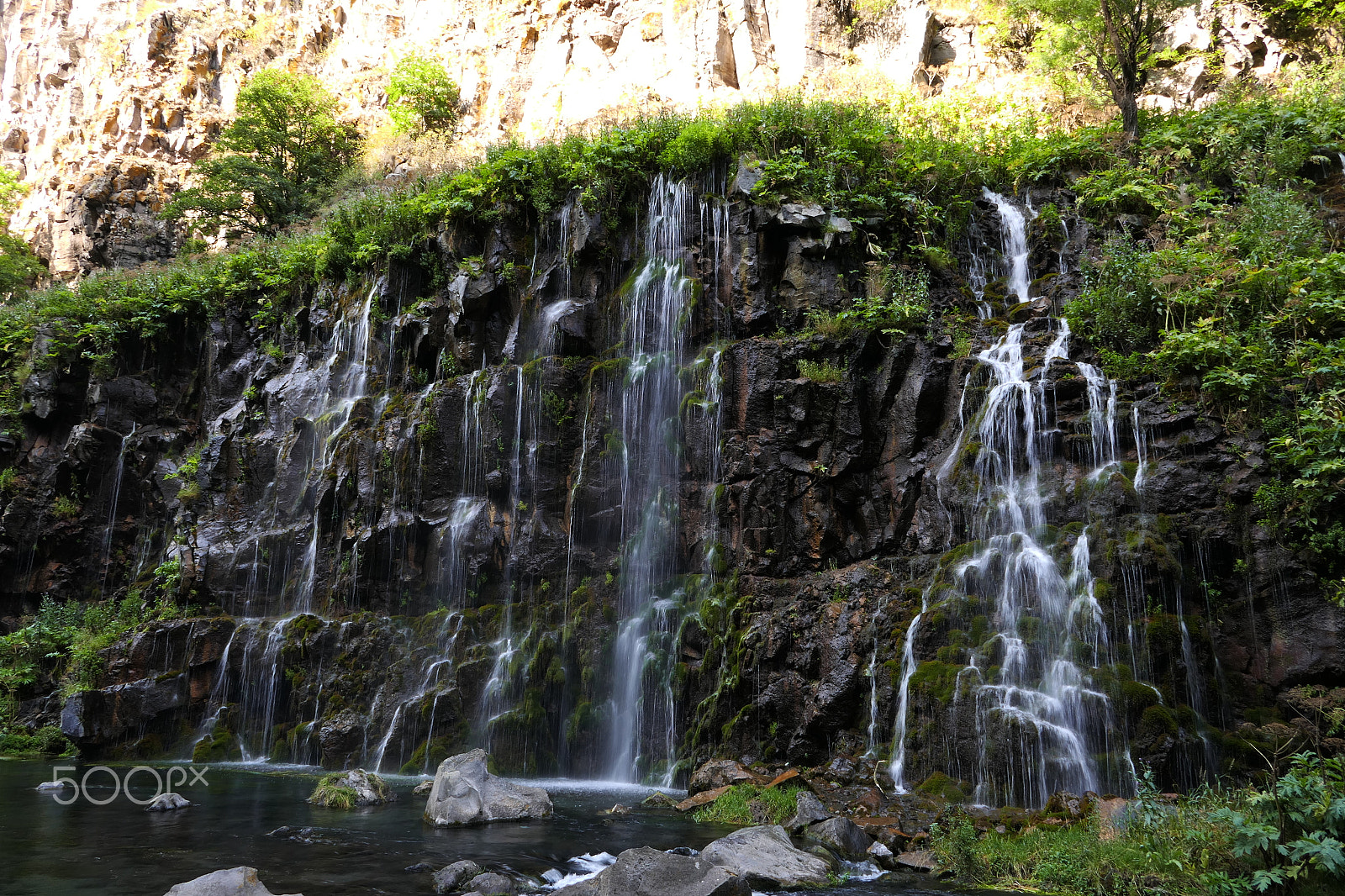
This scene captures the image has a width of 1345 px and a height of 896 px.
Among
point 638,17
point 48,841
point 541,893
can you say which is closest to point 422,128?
point 638,17

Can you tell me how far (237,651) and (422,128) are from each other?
2171cm

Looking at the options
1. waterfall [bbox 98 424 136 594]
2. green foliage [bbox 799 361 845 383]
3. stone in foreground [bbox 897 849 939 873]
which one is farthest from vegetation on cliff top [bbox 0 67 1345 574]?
stone in foreground [bbox 897 849 939 873]

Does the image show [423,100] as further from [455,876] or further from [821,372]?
[455,876]

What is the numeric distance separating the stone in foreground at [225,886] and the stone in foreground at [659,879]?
7.76ft

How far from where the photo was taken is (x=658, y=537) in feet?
50.8

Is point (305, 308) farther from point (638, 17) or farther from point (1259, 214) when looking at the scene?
point (1259, 214)

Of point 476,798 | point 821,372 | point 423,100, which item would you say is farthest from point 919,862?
point 423,100

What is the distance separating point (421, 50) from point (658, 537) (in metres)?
28.0

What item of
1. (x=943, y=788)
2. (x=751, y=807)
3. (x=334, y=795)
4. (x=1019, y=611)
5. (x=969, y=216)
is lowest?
(x=334, y=795)

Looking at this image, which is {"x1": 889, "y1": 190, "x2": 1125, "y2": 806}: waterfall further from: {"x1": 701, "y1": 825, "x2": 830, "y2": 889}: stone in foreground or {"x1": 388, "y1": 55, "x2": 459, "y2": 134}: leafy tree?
{"x1": 388, "y1": 55, "x2": 459, "y2": 134}: leafy tree

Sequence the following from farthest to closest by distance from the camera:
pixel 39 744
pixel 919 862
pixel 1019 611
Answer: pixel 39 744 < pixel 1019 611 < pixel 919 862

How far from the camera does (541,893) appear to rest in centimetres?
705

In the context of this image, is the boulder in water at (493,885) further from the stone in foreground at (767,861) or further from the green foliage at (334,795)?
the green foliage at (334,795)

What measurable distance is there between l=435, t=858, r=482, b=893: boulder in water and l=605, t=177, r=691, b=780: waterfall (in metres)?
5.91
